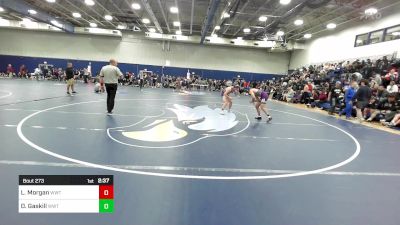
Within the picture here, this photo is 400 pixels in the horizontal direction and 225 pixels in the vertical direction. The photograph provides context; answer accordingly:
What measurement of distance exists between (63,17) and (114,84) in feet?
71.9

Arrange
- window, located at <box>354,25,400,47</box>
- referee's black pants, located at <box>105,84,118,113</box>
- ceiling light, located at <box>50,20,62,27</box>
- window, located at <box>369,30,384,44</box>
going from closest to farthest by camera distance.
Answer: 1. referee's black pants, located at <box>105,84,118,113</box>
2. window, located at <box>354,25,400,47</box>
3. window, located at <box>369,30,384,44</box>
4. ceiling light, located at <box>50,20,62,27</box>

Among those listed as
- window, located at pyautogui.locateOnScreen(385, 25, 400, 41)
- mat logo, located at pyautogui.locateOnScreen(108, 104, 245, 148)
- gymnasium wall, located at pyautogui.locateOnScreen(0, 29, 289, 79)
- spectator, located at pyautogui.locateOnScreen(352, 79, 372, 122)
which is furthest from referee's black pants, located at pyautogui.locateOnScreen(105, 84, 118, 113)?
gymnasium wall, located at pyautogui.locateOnScreen(0, 29, 289, 79)

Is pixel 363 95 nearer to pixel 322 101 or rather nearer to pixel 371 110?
pixel 371 110

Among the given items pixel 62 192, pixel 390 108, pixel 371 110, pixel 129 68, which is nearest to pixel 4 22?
pixel 129 68

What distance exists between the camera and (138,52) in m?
31.2

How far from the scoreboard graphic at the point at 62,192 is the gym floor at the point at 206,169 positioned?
1.15 ft

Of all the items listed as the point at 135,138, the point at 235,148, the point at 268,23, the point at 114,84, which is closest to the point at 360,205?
the point at 235,148

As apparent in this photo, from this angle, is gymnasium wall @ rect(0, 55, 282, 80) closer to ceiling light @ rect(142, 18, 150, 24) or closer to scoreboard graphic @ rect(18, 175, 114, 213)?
ceiling light @ rect(142, 18, 150, 24)

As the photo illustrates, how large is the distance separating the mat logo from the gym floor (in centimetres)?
3

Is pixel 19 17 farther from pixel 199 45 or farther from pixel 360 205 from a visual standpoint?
pixel 360 205

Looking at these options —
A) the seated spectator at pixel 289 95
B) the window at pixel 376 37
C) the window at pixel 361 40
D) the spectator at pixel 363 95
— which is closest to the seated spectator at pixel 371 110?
the spectator at pixel 363 95

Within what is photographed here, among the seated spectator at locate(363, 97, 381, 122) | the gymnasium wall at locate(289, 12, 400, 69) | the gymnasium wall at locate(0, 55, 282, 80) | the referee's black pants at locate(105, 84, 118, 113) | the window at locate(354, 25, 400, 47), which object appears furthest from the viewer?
the gymnasium wall at locate(0, 55, 282, 80)

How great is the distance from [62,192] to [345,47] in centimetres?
2426

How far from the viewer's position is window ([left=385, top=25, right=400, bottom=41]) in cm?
1702
